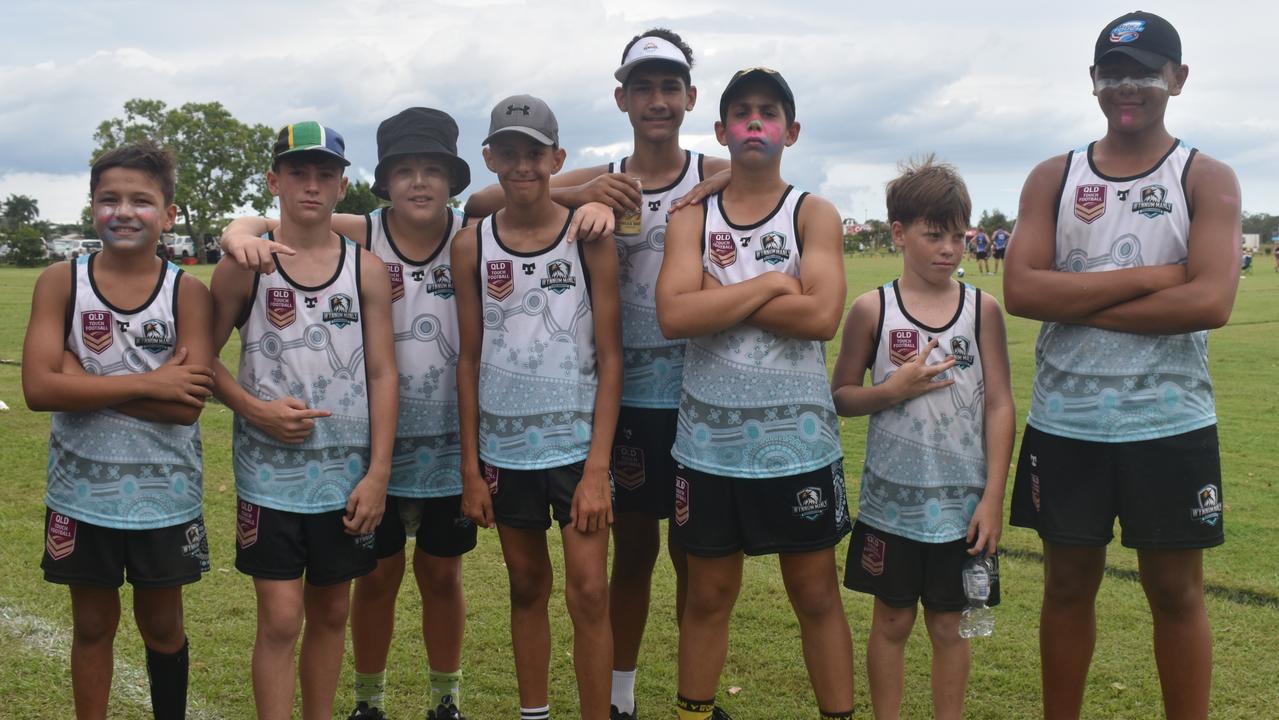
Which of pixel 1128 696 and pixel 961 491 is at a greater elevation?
pixel 961 491

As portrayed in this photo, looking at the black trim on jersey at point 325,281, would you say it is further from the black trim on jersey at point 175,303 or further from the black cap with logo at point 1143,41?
the black cap with logo at point 1143,41

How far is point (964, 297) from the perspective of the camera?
3.86 metres

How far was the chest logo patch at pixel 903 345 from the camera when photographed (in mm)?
3791

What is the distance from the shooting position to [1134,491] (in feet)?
11.9

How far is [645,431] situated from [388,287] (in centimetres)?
114

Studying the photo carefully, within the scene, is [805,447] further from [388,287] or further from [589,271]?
[388,287]

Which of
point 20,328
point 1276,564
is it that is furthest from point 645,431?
point 20,328

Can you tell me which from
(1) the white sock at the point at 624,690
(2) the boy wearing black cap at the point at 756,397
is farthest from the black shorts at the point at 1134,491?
(1) the white sock at the point at 624,690

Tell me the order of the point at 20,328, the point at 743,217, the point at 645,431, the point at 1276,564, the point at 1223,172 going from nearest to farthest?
the point at 1223,172 < the point at 743,217 < the point at 645,431 < the point at 1276,564 < the point at 20,328

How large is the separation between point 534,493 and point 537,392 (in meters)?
0.36

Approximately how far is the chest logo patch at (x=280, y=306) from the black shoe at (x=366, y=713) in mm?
1614

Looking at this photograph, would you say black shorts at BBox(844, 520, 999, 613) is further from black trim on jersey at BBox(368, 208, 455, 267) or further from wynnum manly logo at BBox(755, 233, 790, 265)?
black trim on jersey at BBox(368, 208, 455, 267)

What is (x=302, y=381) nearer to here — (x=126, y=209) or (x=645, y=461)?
(x=126, y=209)

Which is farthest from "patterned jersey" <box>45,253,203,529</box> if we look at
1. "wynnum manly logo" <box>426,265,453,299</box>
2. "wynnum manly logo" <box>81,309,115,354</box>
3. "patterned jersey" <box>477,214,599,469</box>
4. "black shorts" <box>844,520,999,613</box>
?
"black shorts" <box>844,520,999,613</box>
